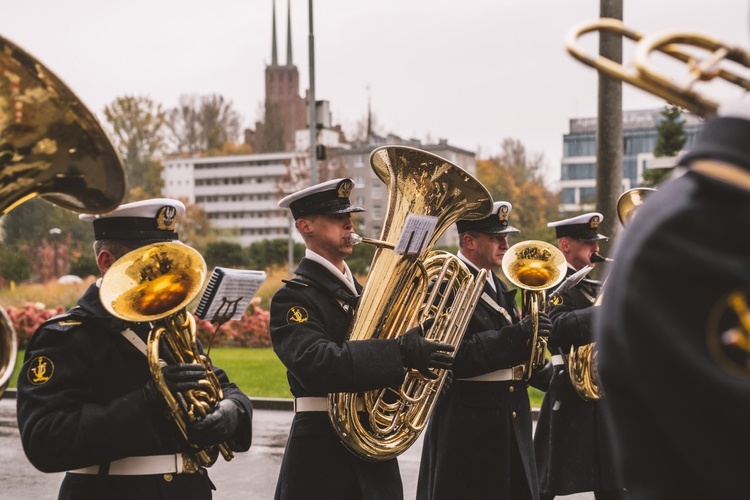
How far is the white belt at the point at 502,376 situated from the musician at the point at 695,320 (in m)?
4.31

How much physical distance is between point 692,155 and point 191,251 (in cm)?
240

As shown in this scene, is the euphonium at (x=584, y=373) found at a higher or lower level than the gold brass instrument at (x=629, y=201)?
lower

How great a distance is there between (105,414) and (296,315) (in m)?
1.16

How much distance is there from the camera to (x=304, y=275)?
476 centimetres

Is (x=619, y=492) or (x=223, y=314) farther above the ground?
(x=223, y=314)

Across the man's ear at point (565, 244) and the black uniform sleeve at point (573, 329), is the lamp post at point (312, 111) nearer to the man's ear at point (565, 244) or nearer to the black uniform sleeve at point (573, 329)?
the man's ear at point (565, 244)

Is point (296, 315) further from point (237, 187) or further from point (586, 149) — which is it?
point (586, 149)

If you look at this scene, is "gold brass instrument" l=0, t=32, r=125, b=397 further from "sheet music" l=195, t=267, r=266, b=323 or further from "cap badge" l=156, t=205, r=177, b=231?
"cap badge" l=156, t=205, r=177, b=231

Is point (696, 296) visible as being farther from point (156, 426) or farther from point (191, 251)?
point (156, 426)

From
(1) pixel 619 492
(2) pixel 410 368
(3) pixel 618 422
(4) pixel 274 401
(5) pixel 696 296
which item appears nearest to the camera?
(5) pixel 696 296

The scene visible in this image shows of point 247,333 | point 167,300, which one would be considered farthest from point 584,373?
point 247,333

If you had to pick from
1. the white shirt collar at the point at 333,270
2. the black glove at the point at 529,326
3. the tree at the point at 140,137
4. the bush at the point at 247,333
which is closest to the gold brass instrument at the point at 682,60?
the white shirt collar at the point at 333,270

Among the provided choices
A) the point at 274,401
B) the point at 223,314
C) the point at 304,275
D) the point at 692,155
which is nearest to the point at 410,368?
the point at 304,275

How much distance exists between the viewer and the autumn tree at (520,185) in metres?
57.5
